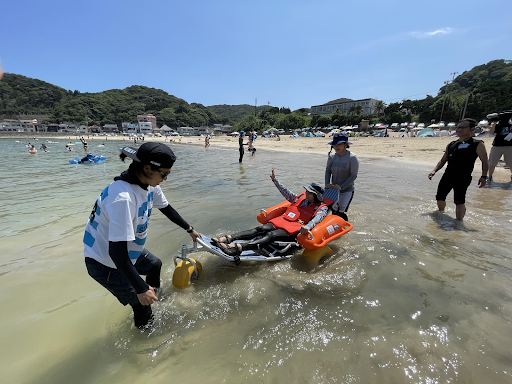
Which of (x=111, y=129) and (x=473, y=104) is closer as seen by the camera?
(x=473, y=104)

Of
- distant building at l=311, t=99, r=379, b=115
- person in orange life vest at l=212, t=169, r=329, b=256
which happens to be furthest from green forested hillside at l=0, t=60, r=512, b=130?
person in orange life vest at l=212, t=169, r=329, b=256

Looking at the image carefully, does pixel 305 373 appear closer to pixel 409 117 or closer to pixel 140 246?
pixel 140 246

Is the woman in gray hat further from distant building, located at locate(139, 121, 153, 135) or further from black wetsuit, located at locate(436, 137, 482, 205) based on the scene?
distant building, located at locate(139, 121, 153, 135)

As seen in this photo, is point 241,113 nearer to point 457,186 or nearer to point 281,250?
point 457,186

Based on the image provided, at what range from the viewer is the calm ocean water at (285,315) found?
2.09m

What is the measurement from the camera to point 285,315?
2.75 meters

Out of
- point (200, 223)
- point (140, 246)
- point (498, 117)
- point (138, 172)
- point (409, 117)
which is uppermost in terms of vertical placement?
point (409, 117)

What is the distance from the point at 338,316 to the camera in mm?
2701

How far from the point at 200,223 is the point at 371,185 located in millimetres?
7231

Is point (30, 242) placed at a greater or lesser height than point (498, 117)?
lesser

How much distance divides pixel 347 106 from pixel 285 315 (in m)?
105

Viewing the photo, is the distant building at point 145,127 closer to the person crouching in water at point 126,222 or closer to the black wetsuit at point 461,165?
the black wetsuit at point 461,165

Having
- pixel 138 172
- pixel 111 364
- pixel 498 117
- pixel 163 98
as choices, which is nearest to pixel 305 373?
pixel 111 364

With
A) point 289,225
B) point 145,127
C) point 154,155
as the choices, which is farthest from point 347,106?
point 154,155
